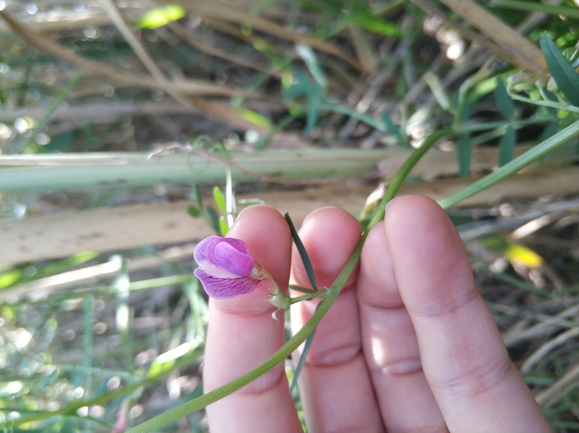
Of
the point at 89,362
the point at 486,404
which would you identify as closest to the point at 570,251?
the point at 486,404

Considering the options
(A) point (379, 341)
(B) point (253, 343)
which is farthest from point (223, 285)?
(A) point (379, 341)

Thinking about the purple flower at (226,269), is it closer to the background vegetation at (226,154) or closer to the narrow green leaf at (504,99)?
the background vegetation at (226,154)

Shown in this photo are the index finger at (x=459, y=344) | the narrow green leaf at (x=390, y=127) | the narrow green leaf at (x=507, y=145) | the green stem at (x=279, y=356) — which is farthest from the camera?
the narrow green leaf at (x=390, y=127)

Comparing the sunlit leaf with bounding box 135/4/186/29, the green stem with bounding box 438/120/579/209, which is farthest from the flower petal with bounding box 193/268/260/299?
the sunlit leaf with bounding box 135/4/186/29

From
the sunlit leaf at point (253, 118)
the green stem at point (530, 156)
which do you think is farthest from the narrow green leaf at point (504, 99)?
the sunlit leaf at point (253, 118)

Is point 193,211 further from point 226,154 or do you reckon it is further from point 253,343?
point 253,343

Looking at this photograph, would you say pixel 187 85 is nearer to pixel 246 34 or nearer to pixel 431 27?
pixel 246 34

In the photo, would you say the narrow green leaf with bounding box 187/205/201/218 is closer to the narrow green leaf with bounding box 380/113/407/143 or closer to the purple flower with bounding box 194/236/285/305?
the purple flower with bounding box 194/236/285/305

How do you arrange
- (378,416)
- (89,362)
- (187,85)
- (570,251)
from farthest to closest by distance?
1. (187,85)
2. (570,251)
3. (89,362)
4. (378,416)
